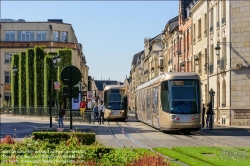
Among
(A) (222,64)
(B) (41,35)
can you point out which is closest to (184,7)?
(A) (222,64)

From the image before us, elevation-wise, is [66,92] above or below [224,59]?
below

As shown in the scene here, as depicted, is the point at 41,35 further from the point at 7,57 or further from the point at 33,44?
the point at 7,57

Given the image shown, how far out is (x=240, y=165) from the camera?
555 inches

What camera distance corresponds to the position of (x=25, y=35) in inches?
3612

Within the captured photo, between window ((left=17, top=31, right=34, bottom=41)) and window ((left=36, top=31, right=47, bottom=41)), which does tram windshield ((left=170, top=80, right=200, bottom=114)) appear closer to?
window ((left=36, top=31, right=47, bottom=41))

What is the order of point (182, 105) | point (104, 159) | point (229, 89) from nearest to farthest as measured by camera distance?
point (104, 159), point (182, 105), point (229, 89)

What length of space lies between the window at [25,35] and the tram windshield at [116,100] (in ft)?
148

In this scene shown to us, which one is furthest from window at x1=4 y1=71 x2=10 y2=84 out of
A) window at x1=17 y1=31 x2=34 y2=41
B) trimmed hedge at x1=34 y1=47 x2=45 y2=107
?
trimmed hedge at x1=34 y1=47 x2=45 y2=107

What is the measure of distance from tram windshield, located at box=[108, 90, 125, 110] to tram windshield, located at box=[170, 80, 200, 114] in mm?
21076

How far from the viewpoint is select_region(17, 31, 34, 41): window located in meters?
91.8

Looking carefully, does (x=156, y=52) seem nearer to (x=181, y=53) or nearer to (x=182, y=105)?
(x=181, y=53)

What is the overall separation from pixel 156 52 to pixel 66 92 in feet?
267

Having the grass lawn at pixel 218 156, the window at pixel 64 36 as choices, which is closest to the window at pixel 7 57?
the window at pixel 64 36

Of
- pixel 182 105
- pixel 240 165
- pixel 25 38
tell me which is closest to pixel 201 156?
pixel 240 165
